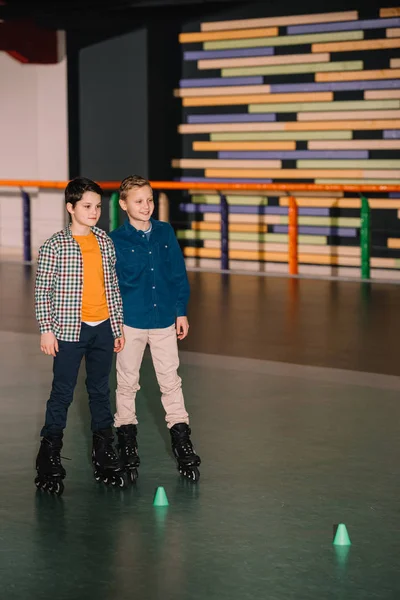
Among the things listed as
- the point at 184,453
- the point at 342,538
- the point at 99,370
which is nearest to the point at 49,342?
the point at 99,370

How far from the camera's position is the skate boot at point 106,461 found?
6.95 metres

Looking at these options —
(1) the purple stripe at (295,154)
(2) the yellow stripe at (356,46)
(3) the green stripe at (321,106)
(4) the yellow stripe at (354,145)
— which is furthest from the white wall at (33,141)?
(2) the yellow stripe at (356,46)

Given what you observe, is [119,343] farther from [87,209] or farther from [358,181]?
[358,181]

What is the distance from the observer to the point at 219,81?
18828mm

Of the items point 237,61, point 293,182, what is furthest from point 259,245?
point 237,61

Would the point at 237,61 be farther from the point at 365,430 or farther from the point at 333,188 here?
the point at 365,430

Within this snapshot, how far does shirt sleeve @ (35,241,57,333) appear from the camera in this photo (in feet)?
22.2

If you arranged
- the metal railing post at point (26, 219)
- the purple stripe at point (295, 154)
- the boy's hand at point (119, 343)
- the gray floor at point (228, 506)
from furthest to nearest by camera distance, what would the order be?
the metal railing post at point (26, 219)
the purple stripe at point (295, 154)
the boy's hand at point (119, 343)
the gray floor at point (228, 506)

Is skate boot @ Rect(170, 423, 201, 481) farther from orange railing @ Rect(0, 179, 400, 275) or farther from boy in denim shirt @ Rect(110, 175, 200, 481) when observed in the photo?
orange railing @ Rect(0, 179, 400, 275)

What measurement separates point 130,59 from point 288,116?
2.53 m

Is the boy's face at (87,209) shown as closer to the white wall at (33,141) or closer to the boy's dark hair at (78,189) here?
the boy's dark hair at (78,189)

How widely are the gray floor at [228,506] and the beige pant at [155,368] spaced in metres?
0.33

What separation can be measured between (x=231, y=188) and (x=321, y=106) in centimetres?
162

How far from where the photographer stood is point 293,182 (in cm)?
1841
